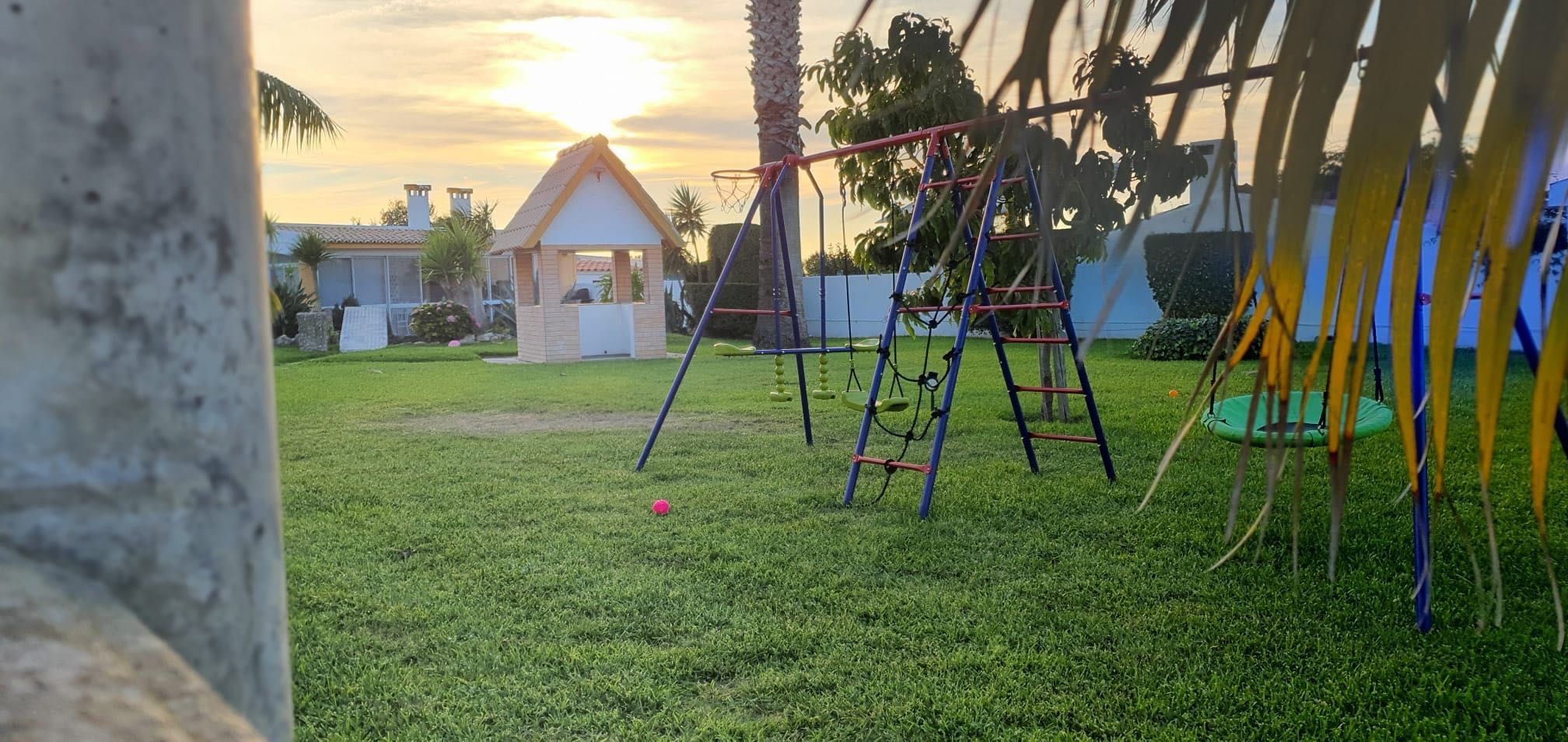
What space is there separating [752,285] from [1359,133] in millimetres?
20745

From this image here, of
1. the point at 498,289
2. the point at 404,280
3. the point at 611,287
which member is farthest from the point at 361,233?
the point at 611,287

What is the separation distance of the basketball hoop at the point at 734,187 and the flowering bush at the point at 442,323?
14936 mm

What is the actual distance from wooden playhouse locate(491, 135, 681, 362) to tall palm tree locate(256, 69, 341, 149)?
332 centimetres

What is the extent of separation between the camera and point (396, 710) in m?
2.98

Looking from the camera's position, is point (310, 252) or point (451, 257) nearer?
point (310, 252)

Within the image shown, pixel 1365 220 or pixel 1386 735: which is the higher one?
pixel 1365 220

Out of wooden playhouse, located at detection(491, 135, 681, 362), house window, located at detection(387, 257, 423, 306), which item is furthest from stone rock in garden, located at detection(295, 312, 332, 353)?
house window, located at detection(387, 257, 423, 306)

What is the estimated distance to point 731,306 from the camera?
21.3 metres

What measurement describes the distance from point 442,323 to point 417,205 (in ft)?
44.0

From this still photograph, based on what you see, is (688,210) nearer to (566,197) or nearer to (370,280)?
(370,280)

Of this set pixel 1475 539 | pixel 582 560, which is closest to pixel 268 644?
pixel 582 560

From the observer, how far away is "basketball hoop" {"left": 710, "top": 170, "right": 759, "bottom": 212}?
7.96 metres

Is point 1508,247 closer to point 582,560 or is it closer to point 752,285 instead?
point 582,560

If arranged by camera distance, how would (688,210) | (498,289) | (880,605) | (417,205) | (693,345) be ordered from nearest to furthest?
(880,605) → (693,345) → (498,289) → (417,205) → (688,210)
